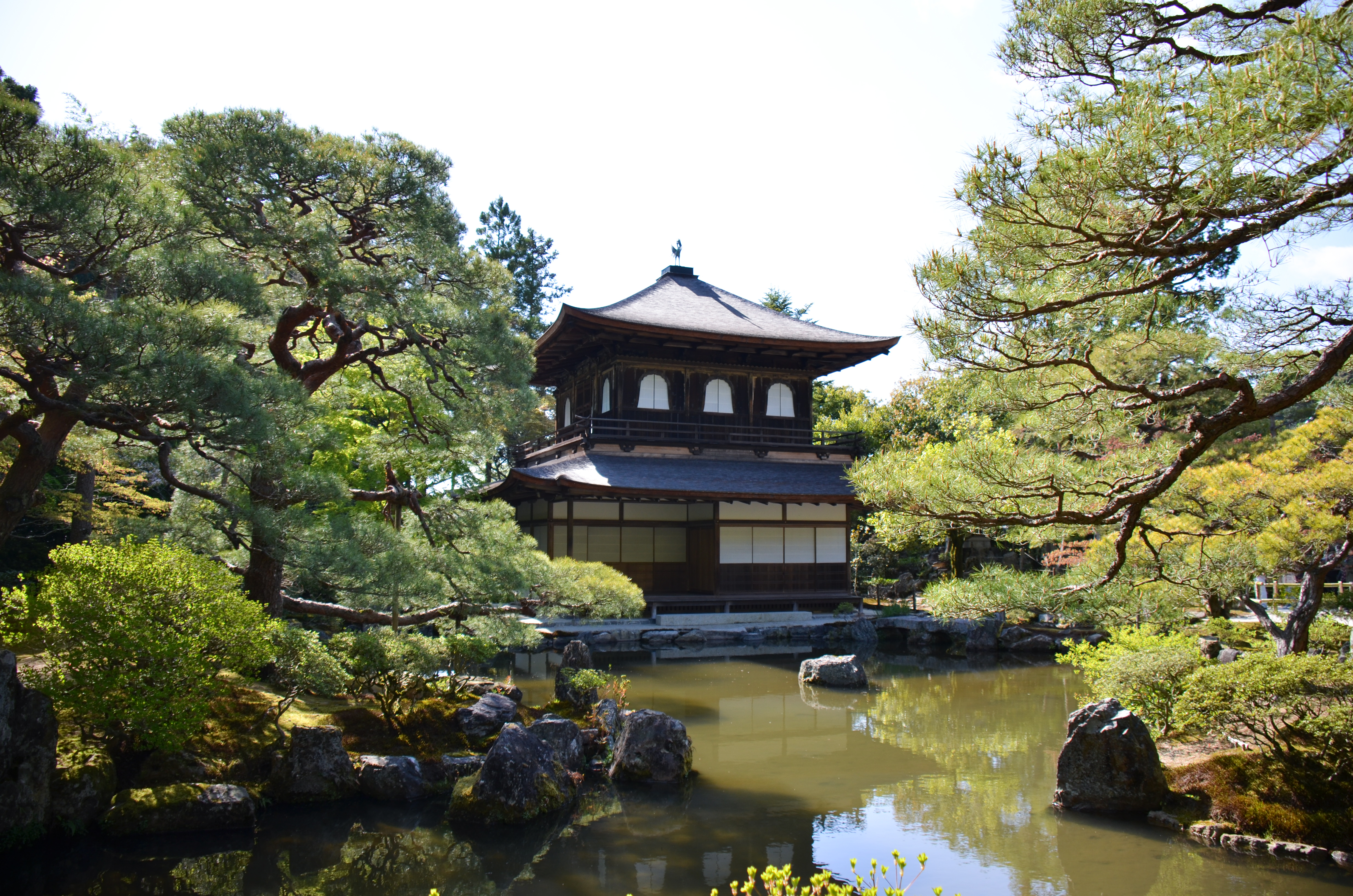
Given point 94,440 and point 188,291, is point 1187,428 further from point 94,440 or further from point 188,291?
point 94,440

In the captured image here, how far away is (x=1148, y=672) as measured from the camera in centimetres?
725

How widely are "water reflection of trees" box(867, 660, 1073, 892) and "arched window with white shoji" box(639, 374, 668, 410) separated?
7.68 meters

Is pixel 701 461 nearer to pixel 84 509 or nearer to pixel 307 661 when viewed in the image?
pixel 84 509

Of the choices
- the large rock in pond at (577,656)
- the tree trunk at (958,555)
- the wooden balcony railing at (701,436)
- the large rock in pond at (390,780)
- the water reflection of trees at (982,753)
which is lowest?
the water reflection of trees at (982,753)

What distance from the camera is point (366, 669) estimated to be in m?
7.56

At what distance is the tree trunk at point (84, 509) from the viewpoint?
11258 millimetres

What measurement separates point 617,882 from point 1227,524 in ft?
18.3

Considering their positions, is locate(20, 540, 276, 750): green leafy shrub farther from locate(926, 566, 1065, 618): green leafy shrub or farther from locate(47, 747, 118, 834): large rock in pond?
locate(926, 566, 1065, 618): green leafy shrub

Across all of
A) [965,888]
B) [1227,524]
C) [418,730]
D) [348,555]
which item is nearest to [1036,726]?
[1227,524]

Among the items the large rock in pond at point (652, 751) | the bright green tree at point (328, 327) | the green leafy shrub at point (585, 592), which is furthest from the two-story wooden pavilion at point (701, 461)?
the large rock in pond at point (652, 751)

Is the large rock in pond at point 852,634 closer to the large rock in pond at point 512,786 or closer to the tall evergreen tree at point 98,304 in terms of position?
the large rock in pond at point 512,786

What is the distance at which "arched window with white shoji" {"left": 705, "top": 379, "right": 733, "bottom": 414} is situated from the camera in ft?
62.4

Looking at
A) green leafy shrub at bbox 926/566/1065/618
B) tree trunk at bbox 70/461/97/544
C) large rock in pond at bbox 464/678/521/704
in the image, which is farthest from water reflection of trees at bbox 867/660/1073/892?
tree trunk at bbox 70/461/97/544

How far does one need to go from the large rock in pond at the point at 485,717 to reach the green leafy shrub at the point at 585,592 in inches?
43.0
